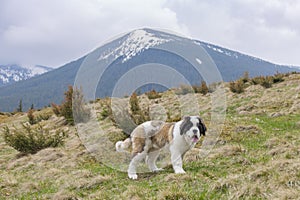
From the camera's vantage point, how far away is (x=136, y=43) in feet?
44.5

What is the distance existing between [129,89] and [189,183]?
153 inches

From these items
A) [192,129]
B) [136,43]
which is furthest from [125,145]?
[136,43]

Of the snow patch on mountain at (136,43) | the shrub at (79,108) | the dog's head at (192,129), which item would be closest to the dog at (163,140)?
the dog's head at (192,129)

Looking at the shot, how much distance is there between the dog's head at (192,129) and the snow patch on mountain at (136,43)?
3.69m

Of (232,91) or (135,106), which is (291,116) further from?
(232,91)

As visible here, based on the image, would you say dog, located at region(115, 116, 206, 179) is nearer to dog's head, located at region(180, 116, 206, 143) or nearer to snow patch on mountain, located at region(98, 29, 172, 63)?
dog's head, located at region(180, 116, 206, 143)

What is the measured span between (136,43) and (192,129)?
6.67m

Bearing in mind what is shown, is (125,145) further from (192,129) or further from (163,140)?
(192,129)

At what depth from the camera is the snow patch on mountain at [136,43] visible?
37.6 feet

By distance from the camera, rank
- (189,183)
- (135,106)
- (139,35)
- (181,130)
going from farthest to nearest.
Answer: (135,106) < (139,35) < (181,130) < (189,183)

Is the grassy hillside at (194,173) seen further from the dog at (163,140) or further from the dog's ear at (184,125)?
the dog's ear at (184,125)

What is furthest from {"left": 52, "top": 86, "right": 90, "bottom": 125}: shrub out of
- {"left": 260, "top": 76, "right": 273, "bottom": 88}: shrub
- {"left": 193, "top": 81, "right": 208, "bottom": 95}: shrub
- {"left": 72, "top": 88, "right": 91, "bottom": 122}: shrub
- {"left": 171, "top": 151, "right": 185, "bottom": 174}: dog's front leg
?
{"left": 260, "top": 76, "right": 273, "bottom": 88}: shrub

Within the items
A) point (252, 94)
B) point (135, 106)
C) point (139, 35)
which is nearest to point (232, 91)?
point (252, 94)

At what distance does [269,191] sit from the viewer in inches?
220
